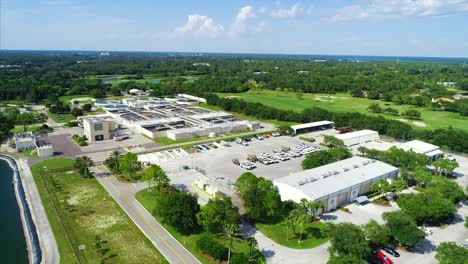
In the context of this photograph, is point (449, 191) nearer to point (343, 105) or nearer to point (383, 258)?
point (383, 258)

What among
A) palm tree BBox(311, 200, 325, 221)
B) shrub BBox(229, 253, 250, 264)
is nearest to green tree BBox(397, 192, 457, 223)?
palm tree BBox(311, 200, 325, 221)

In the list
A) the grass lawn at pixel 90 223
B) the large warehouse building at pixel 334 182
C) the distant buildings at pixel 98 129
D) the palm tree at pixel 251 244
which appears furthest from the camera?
the distant buildings at pixel 98 129

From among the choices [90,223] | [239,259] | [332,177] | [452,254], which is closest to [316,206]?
[332,177]

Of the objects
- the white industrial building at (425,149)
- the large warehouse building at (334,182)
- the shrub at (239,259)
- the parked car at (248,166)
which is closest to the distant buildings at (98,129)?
the parked car at (248,166)

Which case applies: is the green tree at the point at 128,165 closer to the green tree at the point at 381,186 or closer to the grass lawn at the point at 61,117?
the green tree at the point at 381,186

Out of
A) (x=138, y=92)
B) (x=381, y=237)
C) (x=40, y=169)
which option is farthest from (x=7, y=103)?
(x=381, y=237)

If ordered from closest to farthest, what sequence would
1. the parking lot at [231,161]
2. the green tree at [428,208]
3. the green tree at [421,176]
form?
the green tree at [428,208]
the green tree at [421,176]
the parking lot at [231,161]
